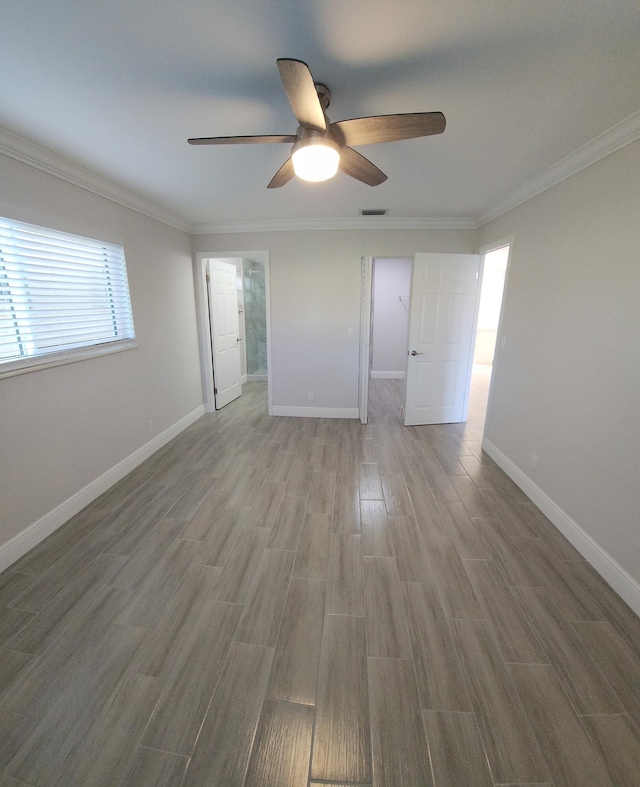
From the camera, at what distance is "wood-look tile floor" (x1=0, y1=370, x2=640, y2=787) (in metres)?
1.11

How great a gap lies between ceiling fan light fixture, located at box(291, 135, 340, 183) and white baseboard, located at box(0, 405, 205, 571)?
267 cm

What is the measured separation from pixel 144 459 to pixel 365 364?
270 cm

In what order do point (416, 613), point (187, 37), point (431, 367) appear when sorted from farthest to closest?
1. point (431, 367)
2. point (416, 613)
3. point (187, 37)

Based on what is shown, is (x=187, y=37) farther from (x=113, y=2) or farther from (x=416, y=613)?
(x=416, y=613)

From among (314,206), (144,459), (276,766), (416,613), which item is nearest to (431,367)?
(314,206)

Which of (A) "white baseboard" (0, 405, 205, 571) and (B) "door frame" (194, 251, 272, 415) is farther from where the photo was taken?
(B) "door frame" (194, 251, 272, 415)

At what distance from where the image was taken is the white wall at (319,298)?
391 centimetres

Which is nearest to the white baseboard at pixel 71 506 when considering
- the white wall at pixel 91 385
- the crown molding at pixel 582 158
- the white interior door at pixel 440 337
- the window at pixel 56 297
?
the white wall at pixel 91 385

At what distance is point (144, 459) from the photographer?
3232 mm

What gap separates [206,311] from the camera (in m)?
4.31

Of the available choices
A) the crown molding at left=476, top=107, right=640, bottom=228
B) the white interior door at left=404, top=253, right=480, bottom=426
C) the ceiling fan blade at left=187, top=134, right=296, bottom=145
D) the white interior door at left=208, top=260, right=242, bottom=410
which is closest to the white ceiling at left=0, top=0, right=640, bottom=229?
the crown molding at left=476, top=107, right=640, bottom=228

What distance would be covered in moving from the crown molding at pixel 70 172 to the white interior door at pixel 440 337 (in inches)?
114

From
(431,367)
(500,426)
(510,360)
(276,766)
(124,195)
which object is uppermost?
(124,195)

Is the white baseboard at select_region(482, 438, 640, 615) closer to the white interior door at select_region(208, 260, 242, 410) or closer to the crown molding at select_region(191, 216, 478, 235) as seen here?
the crown molding at select_region(191, 216, 478, 235)
